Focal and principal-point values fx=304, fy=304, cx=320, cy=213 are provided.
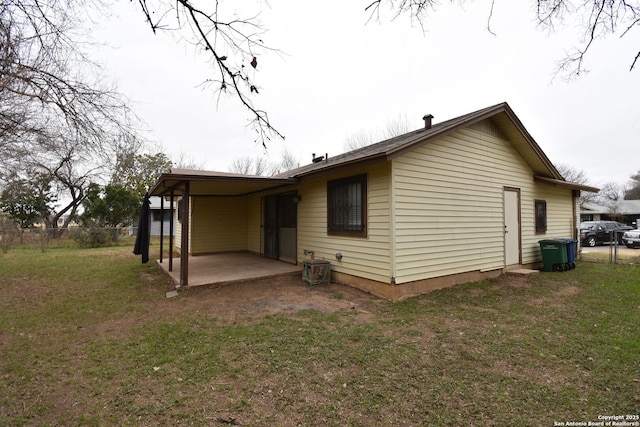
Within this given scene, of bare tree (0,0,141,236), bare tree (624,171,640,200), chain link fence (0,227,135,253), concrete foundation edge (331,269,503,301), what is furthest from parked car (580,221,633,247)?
bare tree (624,171,640,200)

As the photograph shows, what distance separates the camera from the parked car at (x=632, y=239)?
15.6 m

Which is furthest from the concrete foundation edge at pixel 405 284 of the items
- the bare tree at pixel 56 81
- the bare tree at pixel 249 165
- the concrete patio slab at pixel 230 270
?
the bare tree at pixel 249 165

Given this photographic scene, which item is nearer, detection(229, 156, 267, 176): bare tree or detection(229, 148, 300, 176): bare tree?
detection(229, 148, 300, 176): bare tree

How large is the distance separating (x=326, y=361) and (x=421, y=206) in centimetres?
378

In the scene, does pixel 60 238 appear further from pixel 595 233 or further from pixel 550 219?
pixel 595 233

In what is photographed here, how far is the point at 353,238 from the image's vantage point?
6324 mm

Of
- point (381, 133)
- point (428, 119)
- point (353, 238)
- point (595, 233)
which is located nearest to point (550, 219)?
point (428, 119)

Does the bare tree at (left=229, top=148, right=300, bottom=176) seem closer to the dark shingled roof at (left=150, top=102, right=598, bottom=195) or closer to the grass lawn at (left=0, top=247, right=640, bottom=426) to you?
the dark shingled roof at (left=150, top=102, right=598, bottom=195)

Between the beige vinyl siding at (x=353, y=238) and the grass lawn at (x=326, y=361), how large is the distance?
2.49 feet

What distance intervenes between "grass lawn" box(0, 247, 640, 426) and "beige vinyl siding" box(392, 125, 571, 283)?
1.01 m

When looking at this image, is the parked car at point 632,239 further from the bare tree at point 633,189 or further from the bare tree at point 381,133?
the bare tree at point 633,189

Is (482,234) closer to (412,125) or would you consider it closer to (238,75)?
(238,75)

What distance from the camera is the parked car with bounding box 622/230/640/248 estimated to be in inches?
613

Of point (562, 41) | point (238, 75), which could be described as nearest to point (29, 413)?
point (238, 75)
